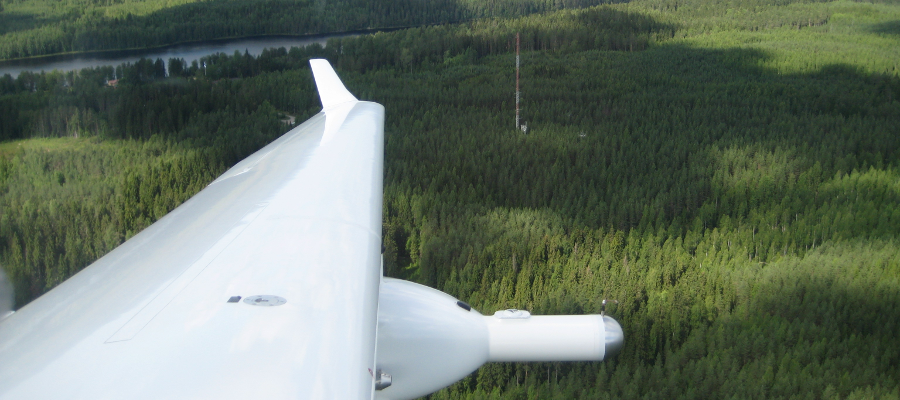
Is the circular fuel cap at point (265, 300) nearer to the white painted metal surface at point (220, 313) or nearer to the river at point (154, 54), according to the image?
the white painted metal surface at point (220, 313)

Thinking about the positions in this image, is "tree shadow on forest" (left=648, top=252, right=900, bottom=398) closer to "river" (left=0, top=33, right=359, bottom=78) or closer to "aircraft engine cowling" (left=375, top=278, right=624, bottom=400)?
"aircraft engine cowling" (left=375, top=278, right=624, bottom=400)

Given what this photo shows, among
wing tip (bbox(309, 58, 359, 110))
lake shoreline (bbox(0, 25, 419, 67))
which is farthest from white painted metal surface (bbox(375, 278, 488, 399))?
lake shoreline (bbox(0, 25, 419, 67))

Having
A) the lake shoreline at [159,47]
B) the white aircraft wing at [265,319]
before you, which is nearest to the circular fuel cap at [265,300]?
the white aircraft wing at [265,319]

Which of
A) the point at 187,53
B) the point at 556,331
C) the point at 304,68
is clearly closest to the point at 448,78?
the point at 304,68

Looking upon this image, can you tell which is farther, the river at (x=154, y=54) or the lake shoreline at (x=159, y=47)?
the lake shoreline at (x=159, y=47)

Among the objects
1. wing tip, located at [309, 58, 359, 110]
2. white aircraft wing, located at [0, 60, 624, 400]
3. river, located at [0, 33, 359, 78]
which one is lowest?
river, located at [0, 33, 359, 78]

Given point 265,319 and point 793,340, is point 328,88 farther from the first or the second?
point 793,340

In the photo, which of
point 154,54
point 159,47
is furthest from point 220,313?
point 159,47
